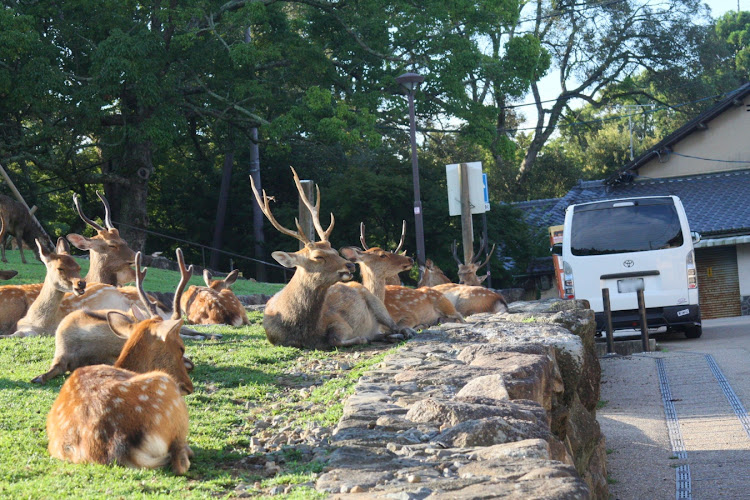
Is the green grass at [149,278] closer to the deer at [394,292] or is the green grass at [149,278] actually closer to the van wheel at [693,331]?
the deer at [394,292]

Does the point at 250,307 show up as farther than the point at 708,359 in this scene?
Yes

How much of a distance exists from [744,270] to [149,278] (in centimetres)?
1495

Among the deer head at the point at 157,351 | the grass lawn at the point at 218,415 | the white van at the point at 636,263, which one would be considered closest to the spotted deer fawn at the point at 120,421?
the grass lawn at the point at 218,415

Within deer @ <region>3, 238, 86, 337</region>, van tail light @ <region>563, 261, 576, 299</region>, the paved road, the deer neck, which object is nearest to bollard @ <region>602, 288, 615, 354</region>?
the paved road

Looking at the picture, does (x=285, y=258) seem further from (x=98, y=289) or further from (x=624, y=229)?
(x=624, y=229)

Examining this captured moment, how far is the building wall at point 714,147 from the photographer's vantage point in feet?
92.6

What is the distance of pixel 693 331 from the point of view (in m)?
14.7

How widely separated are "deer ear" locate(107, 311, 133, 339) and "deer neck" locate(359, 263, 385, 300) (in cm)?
480

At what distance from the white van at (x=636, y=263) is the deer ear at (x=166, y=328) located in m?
9.27

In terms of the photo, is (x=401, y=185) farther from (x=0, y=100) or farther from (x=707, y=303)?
(x=0, y=100)

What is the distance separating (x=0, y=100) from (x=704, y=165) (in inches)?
771

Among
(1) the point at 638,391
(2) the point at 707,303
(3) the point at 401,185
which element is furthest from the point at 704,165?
(1) the point at 638,391

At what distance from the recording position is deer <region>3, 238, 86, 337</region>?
29.1 feet

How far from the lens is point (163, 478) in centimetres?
412
